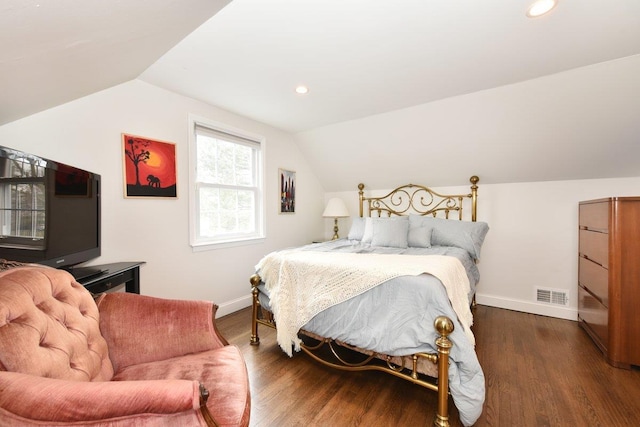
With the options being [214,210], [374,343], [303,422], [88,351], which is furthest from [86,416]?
[214,210]

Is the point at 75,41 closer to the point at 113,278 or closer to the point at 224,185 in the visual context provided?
the point at 113,278

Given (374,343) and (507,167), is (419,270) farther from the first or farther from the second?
(507,167)

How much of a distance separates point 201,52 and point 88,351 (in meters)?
1.88

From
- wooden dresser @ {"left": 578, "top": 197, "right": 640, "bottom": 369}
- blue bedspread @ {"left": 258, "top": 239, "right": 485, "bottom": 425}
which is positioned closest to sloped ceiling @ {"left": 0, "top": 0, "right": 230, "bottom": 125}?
blue bedspread @ {"left": 258, "top": 239, "right": 485, "bottom": 425}

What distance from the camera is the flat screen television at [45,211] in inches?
50.0

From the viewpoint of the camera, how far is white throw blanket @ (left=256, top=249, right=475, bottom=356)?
1.71 m

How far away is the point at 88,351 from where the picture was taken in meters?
1.09

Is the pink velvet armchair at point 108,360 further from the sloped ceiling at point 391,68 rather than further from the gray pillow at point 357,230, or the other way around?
the gray pillow at point 357,230

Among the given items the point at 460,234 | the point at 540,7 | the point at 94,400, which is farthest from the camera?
the point at 460,234

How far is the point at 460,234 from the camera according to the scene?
2.86 metres

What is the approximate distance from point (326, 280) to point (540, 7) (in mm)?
2009

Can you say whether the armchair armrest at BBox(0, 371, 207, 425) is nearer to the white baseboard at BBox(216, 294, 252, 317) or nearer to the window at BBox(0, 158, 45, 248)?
the window at BBox(0, 158, 45, 248)

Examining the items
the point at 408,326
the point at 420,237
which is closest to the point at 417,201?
the point at 420,237

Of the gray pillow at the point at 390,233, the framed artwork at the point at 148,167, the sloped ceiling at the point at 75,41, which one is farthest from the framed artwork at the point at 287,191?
the sloped ceiling at the point at 75,41
